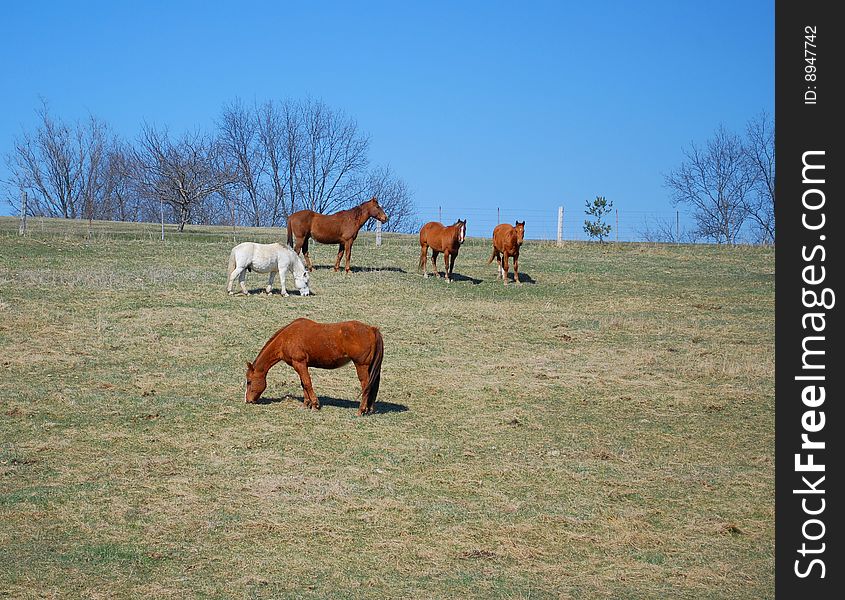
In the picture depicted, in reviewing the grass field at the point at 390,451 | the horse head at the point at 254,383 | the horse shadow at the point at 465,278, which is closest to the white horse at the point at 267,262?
the grass field at the point at 390,451

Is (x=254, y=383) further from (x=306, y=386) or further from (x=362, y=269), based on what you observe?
(x=362, y=269)

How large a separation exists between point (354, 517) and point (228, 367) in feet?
22.3

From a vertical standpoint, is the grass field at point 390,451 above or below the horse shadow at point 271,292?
below

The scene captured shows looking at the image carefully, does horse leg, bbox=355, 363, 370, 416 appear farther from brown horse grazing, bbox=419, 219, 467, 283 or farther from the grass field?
brown horse grazing, bbox=419, 219, 467, 283

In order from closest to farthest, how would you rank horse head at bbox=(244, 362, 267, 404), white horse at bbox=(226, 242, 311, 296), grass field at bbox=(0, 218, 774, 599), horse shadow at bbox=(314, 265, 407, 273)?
grass field at bbox=(0, 218, 774, 599) < horse head at bbox=(244, 362, 267, 404) < white horse at bbox=(226, 242, 311, 296) < horse shadow at bbox=(314, 265, 407, 273)

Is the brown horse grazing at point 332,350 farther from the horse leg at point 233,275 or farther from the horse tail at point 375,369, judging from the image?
the horse leg at point 233,275

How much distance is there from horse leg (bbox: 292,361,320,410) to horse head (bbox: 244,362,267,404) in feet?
1.68

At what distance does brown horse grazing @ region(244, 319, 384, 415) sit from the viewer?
1172cm

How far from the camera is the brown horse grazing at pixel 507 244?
24.1 meters

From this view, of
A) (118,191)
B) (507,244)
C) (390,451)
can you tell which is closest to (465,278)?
(507,244)

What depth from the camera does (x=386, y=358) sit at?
52.2ft

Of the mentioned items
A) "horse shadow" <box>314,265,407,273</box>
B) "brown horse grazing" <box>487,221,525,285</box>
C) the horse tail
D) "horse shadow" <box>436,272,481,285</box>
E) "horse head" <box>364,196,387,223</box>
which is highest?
"horse head" <box>364,196,387,223</box>

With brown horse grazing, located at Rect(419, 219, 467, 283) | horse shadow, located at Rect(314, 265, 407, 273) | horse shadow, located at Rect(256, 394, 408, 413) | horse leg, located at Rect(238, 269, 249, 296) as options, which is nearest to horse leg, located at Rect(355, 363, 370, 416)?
horse shadow, located at Rect(256, 394, 408, 413)

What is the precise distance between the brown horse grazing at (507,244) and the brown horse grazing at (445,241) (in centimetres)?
102
